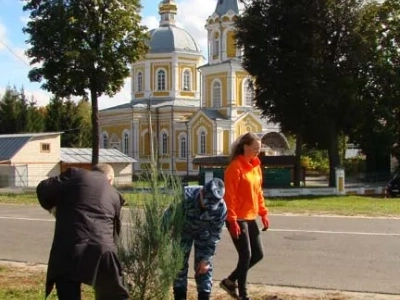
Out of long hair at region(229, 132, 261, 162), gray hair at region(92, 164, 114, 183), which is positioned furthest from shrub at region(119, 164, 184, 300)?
long hair at region(229, 132, 261, 162)

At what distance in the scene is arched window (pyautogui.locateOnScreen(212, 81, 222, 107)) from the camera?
201ft

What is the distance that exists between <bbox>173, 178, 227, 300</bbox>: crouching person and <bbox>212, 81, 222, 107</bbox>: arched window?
5537 centimetres

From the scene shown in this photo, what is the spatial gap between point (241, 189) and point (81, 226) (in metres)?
2.50

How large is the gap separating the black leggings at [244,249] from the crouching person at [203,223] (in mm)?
585

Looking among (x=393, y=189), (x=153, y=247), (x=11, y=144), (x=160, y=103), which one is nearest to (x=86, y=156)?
(x=11, y=144)

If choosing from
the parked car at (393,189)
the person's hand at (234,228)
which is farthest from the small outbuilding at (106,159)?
the person's hand at (234,228)

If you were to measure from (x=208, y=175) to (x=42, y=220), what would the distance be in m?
12.3

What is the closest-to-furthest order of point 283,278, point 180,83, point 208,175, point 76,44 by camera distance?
point 283,278 → point 208,175 → point 76,44 → point 180,83

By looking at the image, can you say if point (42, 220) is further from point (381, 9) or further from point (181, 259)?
point (381, 9)

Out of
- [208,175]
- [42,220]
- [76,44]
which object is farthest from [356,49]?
[42,220]

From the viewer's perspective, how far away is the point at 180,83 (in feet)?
219

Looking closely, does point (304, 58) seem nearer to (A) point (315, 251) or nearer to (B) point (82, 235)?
(A) point (315, 251)

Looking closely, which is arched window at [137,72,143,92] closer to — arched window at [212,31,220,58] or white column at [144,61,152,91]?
white column at [144,61,152,91]

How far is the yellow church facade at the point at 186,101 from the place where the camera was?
59.3 m
